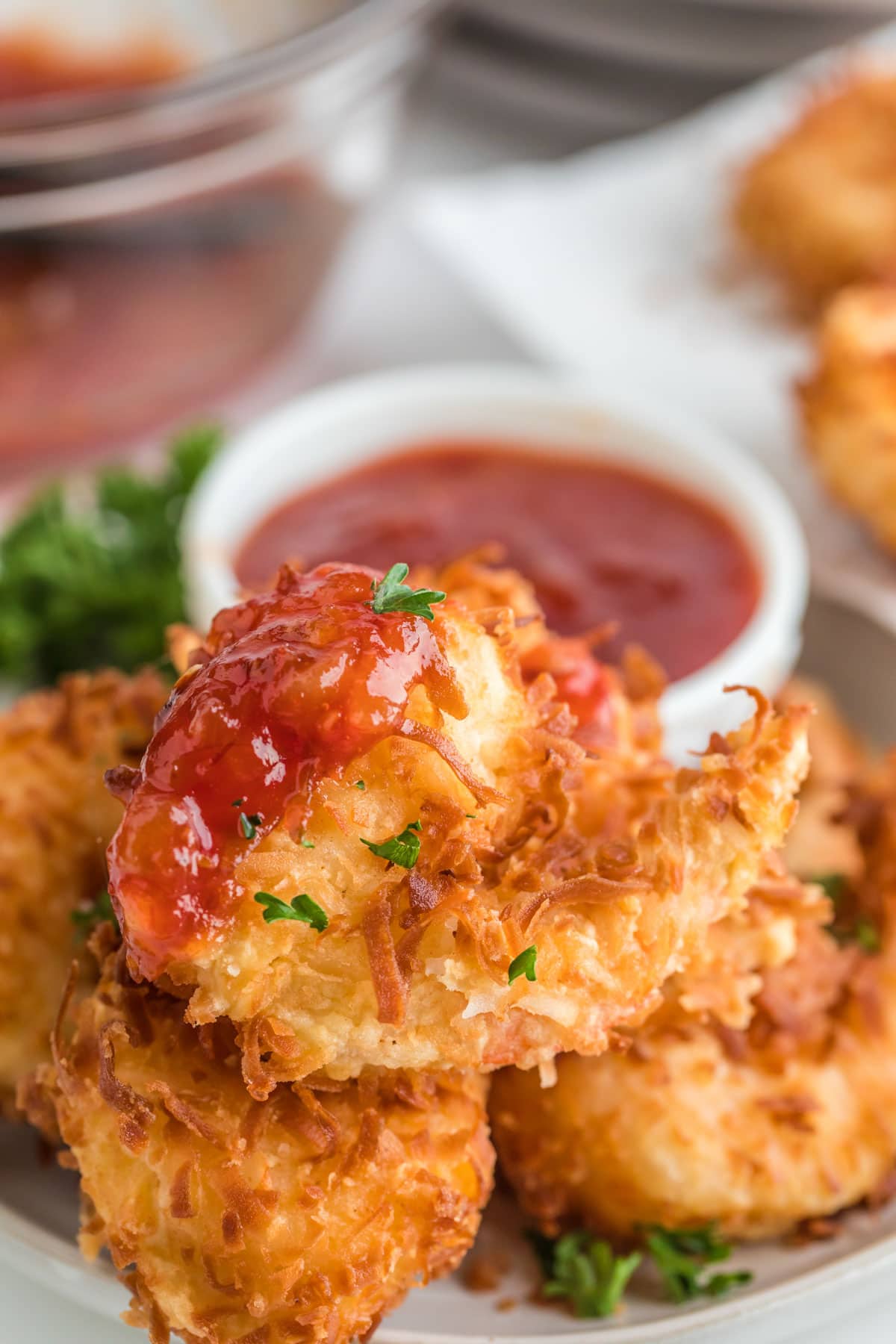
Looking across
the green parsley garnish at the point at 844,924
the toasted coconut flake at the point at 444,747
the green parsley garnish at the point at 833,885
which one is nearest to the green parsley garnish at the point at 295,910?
the toasted coconut flake at the point at 444,747

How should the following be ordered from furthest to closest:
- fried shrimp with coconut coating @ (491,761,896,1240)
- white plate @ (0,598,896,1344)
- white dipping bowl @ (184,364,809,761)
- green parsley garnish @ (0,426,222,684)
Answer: green parsley garnish @ (0,426,222,684)
white dipping bowl @ (184,364,809,761)
fried shrimp with coconut coating @ (491,761,896,1240)
white plate @ (0,598,896,1344)

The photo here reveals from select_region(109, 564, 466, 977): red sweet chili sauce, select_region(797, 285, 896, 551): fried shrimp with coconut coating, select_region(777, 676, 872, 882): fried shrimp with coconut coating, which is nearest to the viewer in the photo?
select_region(109, 564, 466, 977): red sweet chili sauce

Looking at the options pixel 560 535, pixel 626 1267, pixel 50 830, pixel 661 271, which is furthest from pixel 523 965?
pixel 661 271

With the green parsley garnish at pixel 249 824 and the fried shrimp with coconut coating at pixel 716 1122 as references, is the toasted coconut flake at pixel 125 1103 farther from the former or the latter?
the fried shrimp with coconut coating at pixel 716 1122

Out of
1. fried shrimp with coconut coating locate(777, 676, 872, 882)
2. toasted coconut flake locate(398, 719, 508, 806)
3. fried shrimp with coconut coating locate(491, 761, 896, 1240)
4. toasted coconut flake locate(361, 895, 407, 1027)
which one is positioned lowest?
fried shrimp with coconut coating locate(777, 676, 872, 882)

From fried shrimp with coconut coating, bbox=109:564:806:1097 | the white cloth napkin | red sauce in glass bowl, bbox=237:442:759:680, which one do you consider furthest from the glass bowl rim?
fried shrimp with coconut coating, bbox=109:564:806:1097

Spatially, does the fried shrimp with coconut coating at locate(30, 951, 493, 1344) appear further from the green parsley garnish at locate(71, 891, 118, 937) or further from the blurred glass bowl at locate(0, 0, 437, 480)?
the blurred glass bowl at locate(0, 0, 437, 480)

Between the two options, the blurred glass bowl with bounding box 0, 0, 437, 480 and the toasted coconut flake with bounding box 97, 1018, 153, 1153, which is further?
the blurred glass bowl with bounding box 0, 0, 437, 480
